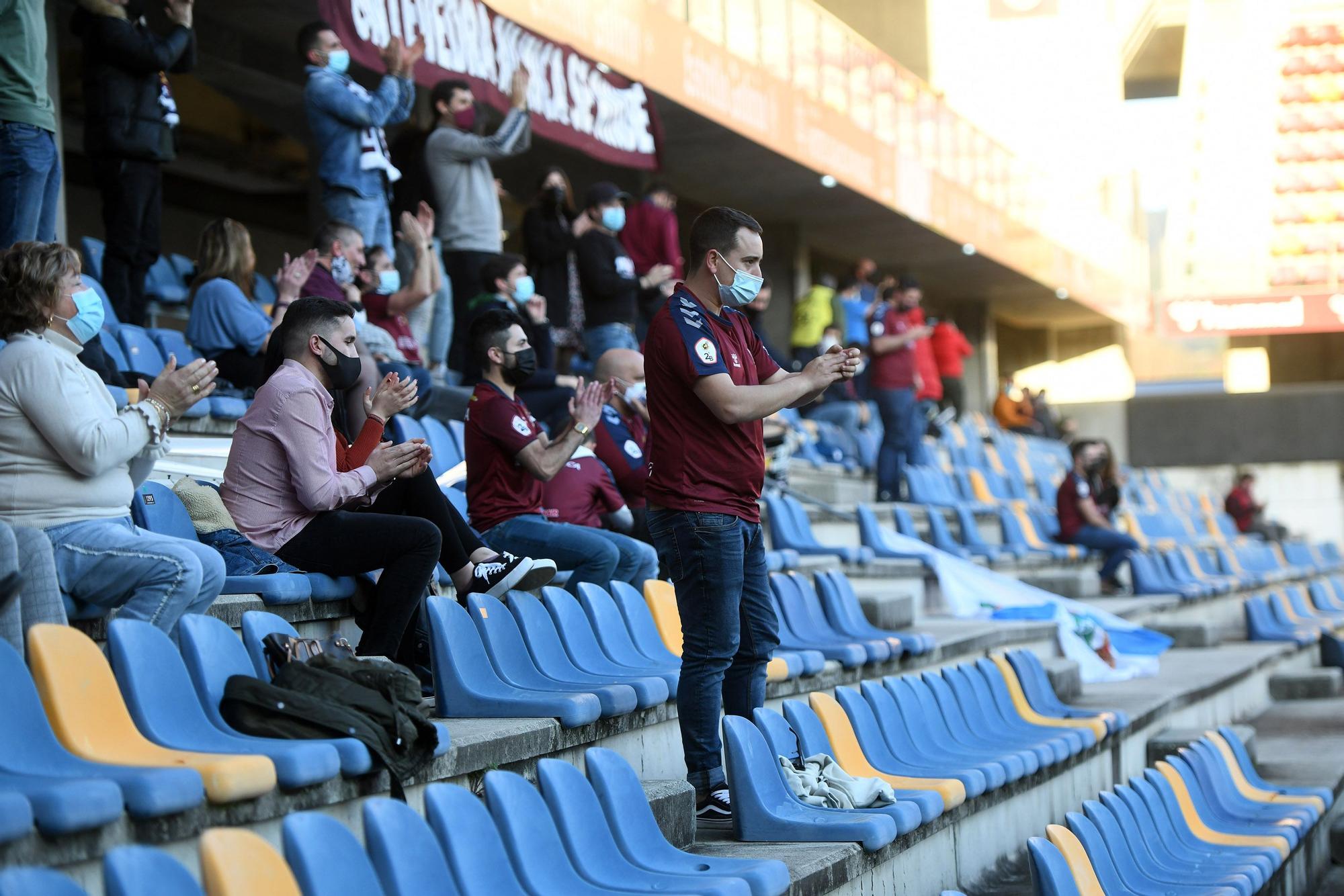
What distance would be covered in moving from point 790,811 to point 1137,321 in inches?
840

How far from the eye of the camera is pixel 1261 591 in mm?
11961

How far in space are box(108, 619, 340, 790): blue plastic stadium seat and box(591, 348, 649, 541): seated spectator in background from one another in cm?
291

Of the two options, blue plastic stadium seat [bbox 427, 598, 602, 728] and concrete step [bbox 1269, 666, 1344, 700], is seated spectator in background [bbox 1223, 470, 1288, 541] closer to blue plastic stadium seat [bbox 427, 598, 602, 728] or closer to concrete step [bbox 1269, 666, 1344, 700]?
concrete step [bbox 1269, 666, 1344, 700]

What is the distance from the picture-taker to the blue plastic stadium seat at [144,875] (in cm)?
182

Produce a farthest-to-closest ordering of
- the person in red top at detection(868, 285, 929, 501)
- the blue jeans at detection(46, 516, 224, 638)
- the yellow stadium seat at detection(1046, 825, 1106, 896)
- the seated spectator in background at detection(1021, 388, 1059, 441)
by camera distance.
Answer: the seated spectator in background at detection(1021, 388, 1059, 441) → the person in red top at detection(868, 285, 929, 501) → the yellow stadium seat at detection(1046, 825, 1106, 896) → the blue jeans at detection(46, 516, 224, 638)

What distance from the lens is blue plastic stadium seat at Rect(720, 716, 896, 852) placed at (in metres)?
3.28

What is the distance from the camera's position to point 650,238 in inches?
347

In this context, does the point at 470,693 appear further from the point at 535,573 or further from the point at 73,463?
the point at 73,463

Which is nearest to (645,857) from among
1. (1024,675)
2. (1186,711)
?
(1024,675)

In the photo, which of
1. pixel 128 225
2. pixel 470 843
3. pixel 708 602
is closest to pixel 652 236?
pixel 128 225

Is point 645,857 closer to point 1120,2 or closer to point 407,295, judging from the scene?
point 407,295

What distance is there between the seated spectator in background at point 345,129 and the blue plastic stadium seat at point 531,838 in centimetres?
445

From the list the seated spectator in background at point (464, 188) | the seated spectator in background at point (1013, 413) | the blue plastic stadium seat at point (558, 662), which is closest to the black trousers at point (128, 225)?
Answer: the seated spectator in background at point (464, 188)

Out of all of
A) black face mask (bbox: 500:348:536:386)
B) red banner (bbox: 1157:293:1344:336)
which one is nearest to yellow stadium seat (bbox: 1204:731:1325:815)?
black face mask (bbox: 500:348:536:386)
